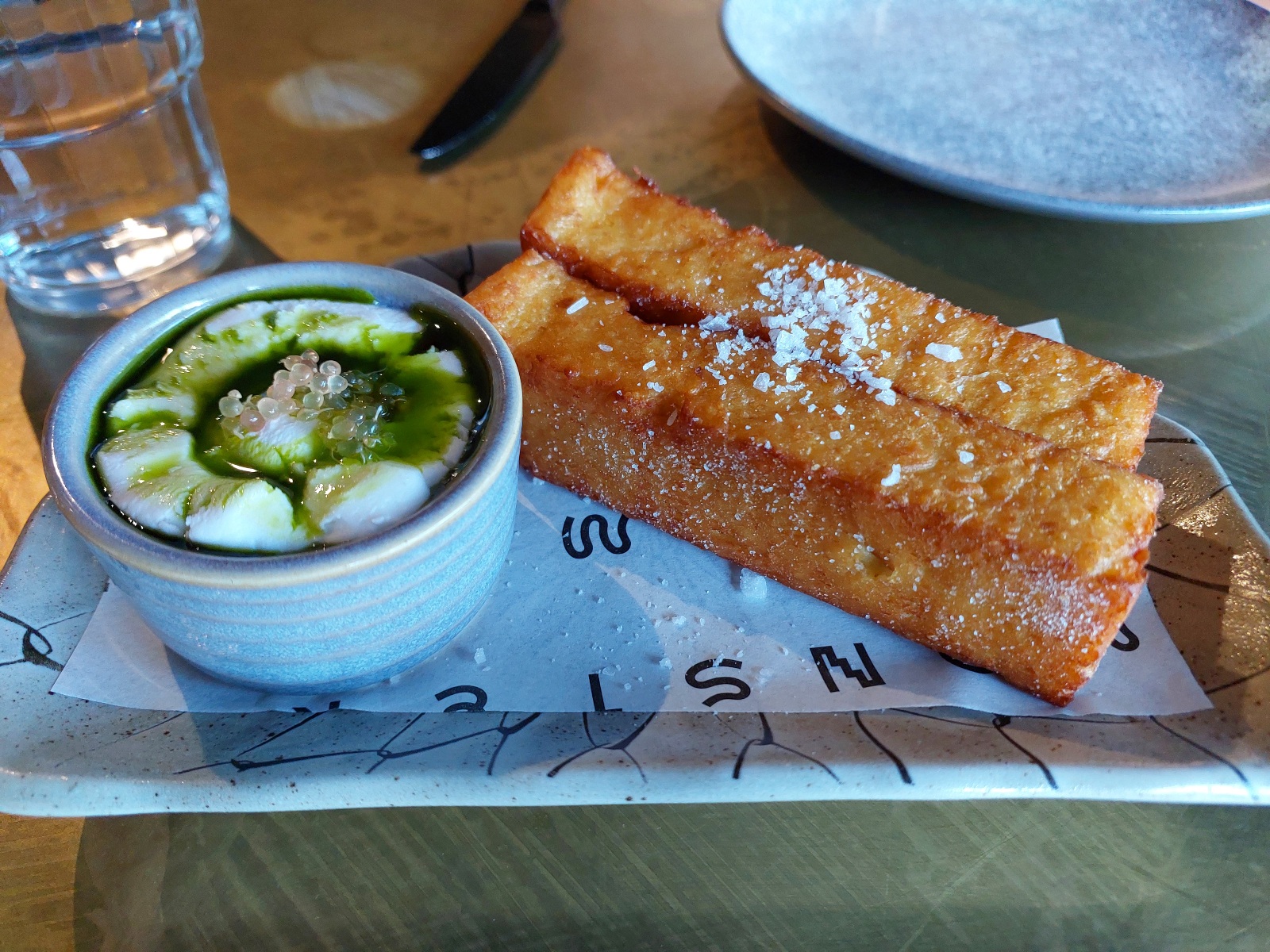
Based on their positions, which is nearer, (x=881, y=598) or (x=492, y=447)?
(x=492, y=447)

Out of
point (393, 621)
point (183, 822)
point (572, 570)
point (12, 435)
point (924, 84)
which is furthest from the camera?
point (924, 84)

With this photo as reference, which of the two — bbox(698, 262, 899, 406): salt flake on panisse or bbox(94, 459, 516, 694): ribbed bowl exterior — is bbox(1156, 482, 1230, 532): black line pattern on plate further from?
bbox(94, 459, 516, 694): ribbed bowl exterior

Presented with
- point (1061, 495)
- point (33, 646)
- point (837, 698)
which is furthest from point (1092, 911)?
point (33, 646)

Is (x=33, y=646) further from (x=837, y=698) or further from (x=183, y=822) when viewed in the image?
(x=837, y=698)

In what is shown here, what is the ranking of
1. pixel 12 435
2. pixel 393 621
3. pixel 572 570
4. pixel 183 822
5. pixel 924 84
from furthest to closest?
pixel 924 84
pixel 12 435
pixel 572 570
pixel 183 822
pixel 393 621

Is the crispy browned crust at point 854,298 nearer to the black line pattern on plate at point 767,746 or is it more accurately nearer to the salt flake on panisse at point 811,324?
the salt flake on panisse at point 811,324

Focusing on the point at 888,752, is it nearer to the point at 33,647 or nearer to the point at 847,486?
the point at 847,486

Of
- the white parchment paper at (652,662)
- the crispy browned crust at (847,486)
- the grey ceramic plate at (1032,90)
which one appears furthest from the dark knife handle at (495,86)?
the white parchment paper at (652,662)
